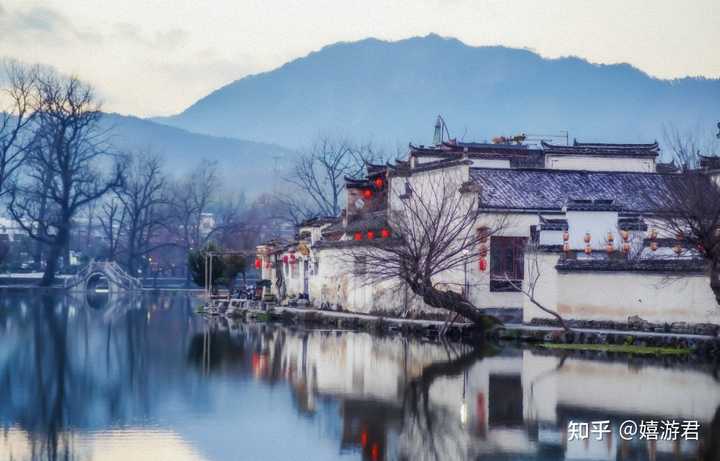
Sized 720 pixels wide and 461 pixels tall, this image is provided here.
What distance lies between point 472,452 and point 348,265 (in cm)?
2580

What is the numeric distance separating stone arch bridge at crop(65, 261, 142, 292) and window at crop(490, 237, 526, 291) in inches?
1656

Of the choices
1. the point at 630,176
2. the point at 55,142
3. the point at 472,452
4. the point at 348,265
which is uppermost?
the point at 55,142

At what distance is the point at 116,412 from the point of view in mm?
18062

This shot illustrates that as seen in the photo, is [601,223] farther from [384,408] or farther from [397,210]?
[384,408]

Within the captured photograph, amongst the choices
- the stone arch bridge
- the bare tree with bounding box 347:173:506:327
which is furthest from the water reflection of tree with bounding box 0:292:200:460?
the stone arch bridge

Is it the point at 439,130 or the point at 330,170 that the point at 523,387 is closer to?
the point at 439,130

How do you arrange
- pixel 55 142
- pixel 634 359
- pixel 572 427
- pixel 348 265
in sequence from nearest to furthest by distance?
pixel 572 427
pixel 634 359
pixel 348 265
pixel 55 142

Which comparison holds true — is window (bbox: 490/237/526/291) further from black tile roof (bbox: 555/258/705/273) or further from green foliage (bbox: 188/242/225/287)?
green foliage (bbox: 188/242/225/287)

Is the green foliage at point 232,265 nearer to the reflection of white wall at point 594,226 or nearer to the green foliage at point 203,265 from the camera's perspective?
the green foliage at point 203,265

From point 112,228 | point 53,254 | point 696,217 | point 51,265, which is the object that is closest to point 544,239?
point 696,217

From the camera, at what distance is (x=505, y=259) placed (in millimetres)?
34750

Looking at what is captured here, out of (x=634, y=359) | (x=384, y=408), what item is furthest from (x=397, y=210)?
(x=384, y=408)

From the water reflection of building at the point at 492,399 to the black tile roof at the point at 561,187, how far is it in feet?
27.3

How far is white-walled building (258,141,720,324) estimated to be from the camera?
29.6 meters
